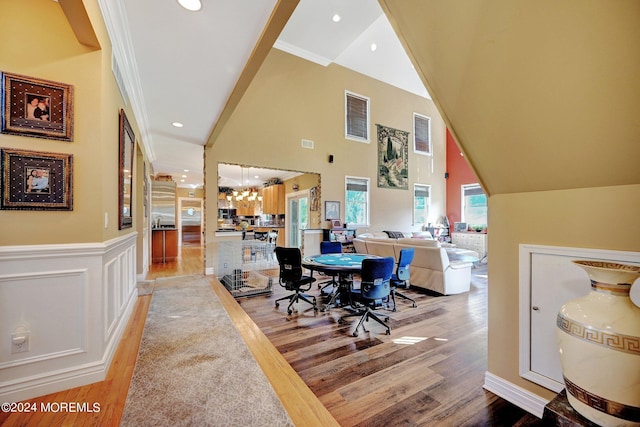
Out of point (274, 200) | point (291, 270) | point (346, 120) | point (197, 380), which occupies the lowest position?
point (197, 380)

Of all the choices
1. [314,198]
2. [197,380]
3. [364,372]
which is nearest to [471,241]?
[314,198]

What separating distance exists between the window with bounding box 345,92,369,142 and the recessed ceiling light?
593 centimetres

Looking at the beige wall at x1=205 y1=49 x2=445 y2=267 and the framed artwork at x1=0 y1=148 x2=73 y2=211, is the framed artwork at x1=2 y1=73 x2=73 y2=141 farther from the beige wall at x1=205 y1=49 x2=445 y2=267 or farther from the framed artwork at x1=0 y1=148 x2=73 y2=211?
the beige wall at x1=205 y1=49 x2=445 y2=267

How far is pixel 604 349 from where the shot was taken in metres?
0.86

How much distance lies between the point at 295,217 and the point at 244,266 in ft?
13.6

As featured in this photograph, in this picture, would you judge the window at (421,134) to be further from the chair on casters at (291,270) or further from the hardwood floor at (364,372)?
the chair on casters at (291,270)

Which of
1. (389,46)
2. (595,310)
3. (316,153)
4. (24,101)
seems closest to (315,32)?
(389,46)

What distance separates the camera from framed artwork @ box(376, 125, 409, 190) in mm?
8367

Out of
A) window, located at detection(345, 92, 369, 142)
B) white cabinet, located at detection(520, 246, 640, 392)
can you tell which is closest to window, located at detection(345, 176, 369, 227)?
window, located at detection(345, 92, 369, 142)

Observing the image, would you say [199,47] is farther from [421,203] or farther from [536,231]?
[421,203]

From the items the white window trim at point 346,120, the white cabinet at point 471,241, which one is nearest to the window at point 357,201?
the white window trim at point 346,120

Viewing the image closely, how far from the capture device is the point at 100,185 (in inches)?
76.8

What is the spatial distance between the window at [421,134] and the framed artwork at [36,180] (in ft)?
30.6

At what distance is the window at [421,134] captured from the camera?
941cm
